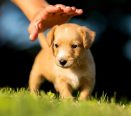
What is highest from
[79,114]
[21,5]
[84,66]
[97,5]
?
[97,5]

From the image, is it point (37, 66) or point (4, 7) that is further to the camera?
point (4, 7)

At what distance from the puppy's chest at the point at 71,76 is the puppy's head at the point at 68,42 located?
24 cm

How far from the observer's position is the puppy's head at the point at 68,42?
676 centimetres

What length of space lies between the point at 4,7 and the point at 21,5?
7.73 meters

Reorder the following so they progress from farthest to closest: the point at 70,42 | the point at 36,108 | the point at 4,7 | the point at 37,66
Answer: the point at 4,7 < the point at 37,66 < the point at 70,42 < the point at 36,108

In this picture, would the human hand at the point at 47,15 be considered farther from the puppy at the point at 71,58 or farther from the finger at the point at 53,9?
the puppy at the point at 71,58

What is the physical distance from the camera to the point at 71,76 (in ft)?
23.5

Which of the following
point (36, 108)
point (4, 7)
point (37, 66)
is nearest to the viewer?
point (36, 108)

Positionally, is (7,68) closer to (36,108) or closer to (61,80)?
(61,80)

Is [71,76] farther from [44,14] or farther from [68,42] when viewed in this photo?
[44,14]

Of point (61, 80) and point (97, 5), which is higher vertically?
point (97, 5)

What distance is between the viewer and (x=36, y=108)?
419 cm

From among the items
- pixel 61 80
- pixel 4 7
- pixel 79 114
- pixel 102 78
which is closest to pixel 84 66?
pixel 61 80

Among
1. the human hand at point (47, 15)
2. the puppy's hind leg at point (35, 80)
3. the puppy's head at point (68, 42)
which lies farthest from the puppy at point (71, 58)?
the puppy's hind leg at point (35, 80)
